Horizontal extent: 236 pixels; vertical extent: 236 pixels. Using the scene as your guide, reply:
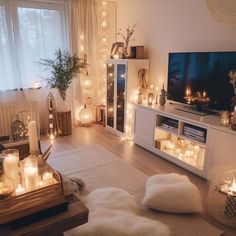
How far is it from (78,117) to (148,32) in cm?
196

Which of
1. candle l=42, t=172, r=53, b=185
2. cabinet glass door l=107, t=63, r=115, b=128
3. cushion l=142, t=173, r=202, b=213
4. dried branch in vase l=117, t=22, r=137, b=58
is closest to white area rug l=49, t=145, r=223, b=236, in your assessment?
cushion l=142, t=173, r=202, b=213

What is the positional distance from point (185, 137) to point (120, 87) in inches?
57.0

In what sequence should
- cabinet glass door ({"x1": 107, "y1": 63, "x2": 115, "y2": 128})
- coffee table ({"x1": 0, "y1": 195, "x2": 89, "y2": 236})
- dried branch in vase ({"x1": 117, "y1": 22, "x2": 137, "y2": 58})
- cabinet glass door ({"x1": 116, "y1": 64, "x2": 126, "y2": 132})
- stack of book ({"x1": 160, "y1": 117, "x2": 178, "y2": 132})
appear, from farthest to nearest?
cabinet glass door ({"x1": 107, "y1": 63, "x2": 115, "y2": 128})
dried branch in vase ({"x1": 117, "y1": 22, "x2": 137, "y2": 58})
cabinet glass door ({"x1": 116, "y1": 64, "x2": 126, "y2": 132})
stack of book ({"x1": 160, "y1": 117, "x2": 178, "y2": 132})
coffee table ({"x1": 0, "y1": 195, "x2": 89, "y2": 236})

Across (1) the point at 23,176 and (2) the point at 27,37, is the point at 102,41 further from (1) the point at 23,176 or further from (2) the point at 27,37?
(1) the point at 23,176

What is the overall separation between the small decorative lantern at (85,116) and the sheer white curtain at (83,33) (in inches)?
5.2

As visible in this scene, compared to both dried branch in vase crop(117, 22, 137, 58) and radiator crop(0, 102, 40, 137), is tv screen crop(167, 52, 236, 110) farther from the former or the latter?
radiator crop(0, 102, 40, 137)

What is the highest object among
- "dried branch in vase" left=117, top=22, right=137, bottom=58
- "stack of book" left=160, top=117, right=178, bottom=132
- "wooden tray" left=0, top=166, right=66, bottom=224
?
"dried branch in vase" left=117, top=22, right=137, bottom=58

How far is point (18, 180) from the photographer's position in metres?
1.39

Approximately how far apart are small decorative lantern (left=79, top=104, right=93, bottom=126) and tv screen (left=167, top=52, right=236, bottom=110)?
5.62 ft

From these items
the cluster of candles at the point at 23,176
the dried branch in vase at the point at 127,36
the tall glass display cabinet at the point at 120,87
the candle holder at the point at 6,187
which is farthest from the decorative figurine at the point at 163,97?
the candle holder at the point at 6,187

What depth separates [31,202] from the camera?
4.07 ft

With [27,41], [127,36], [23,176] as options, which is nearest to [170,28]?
[127,36]

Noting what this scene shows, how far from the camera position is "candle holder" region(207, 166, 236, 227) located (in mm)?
1867

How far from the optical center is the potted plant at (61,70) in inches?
148
